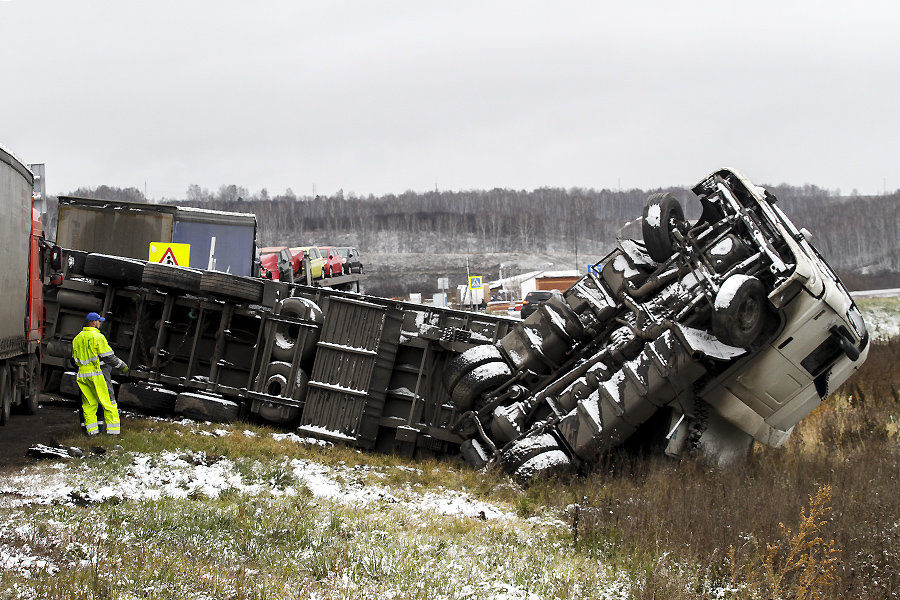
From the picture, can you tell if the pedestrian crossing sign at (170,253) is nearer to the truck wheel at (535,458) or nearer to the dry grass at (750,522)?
the truck wheel at (535,458)

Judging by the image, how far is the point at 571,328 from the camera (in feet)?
29.8

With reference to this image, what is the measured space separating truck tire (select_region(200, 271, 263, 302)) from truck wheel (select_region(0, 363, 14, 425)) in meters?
2.29

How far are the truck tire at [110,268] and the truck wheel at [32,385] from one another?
1226 millimetres

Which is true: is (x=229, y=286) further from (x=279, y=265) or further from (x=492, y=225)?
(x=492, y=225)

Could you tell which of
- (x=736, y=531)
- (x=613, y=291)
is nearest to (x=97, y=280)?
(x=613, y=291)

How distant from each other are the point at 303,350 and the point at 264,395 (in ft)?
2.30

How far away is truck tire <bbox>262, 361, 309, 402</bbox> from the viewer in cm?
1011

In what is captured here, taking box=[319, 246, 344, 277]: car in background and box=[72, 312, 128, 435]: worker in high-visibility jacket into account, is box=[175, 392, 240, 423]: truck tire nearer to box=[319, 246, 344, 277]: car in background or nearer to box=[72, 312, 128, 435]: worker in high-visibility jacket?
box=[72, 312, 128, 435]: worker in high-visibility jacket

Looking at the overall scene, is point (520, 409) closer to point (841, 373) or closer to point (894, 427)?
point (841, 373)

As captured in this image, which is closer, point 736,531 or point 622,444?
point 736,531

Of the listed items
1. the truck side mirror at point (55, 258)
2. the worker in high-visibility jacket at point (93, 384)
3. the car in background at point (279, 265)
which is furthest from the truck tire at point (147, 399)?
the car in background at point (279, 265)

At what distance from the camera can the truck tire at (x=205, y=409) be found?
10047 mm

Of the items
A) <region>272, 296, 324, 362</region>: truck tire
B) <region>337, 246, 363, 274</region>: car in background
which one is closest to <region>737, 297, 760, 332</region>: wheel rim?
<region>272, 296, 324, 362</region>: truck tire

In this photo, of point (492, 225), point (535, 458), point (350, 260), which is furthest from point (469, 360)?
point (492, 225)
